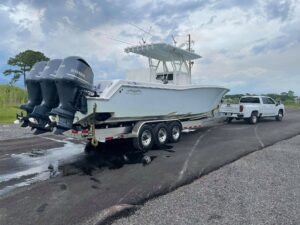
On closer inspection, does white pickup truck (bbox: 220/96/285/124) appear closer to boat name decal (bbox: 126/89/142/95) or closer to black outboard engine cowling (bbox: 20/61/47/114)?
boat name decal (bbox: 126/89/142/95)

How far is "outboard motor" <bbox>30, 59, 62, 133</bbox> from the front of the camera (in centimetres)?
760

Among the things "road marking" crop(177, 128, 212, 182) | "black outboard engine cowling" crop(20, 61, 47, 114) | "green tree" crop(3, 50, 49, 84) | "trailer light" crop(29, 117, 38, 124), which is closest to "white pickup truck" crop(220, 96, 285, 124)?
"road marking" crop(177, 128, 212, 182)

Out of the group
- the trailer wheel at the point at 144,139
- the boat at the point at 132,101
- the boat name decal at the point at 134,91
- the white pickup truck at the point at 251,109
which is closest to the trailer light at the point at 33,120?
the boat at the point at 132,101

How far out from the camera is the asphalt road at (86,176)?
4500 millimetres

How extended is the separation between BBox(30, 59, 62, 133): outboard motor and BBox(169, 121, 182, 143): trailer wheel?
4078 mm

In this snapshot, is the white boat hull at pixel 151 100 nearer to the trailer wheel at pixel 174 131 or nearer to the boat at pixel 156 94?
the boat at pixel 156 94

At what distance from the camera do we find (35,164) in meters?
7.45

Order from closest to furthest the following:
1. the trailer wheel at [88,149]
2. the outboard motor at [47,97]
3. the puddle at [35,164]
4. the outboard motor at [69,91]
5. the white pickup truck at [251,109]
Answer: the puddle at [35,164]
the outboard motor at [69,91]
the outboard motor at [47,97]
the trailer wheel at [88,149]
the white pickup truck at [251,109]

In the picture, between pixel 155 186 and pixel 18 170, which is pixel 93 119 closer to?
pixel 18 170

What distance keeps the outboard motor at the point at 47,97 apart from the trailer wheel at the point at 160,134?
3.26 metres

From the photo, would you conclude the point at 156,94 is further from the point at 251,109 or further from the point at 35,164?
the point at 251,109

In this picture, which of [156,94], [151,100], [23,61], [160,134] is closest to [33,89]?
[151,100]

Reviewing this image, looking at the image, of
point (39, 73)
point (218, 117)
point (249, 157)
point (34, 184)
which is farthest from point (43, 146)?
point (218, 117)

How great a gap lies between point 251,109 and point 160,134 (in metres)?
8.98
